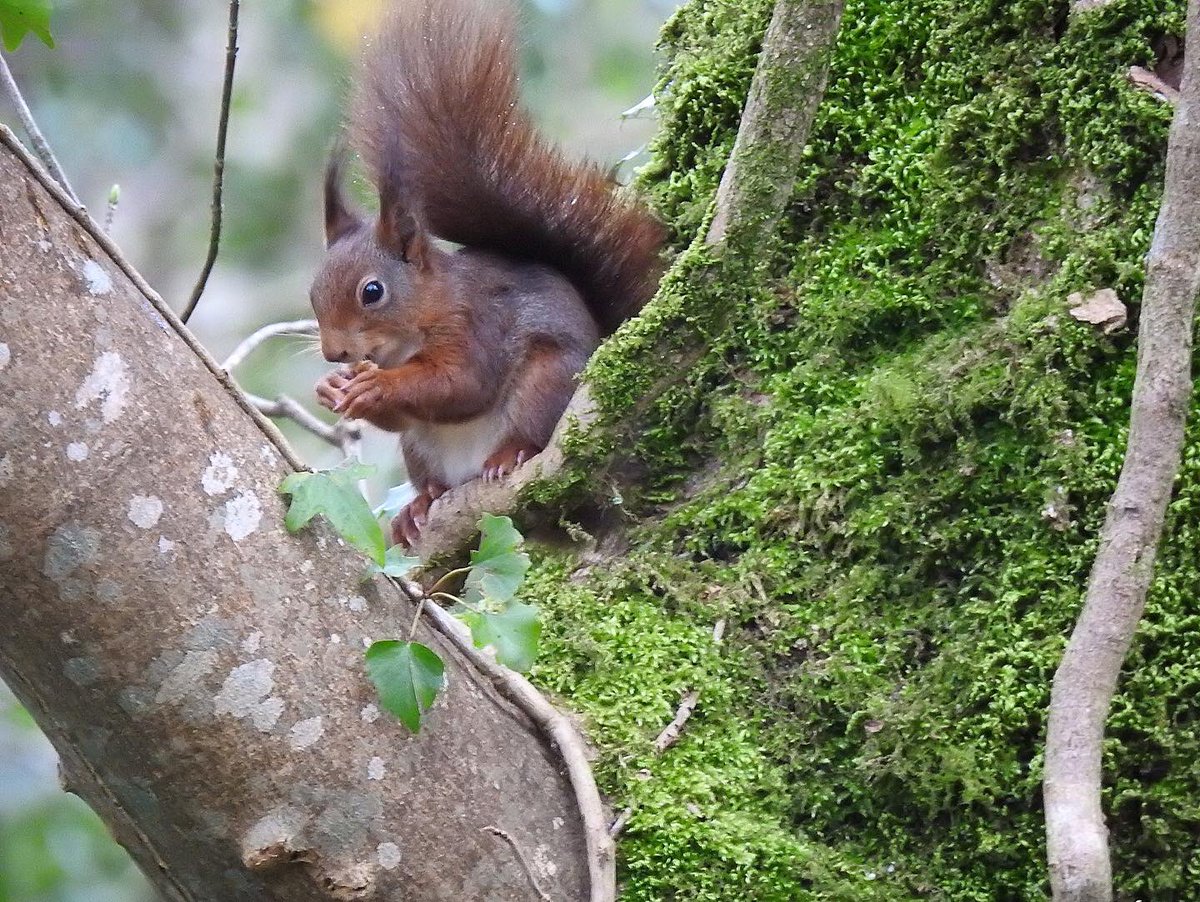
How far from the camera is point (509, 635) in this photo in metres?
1.29

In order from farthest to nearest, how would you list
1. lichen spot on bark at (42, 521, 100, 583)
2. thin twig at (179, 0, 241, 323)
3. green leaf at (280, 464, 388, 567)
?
thin twig at (179, 0, 241, 323), green leaf at (280, 464, 388, 567), lichen spot on bark at (42, 521, 100, 583)

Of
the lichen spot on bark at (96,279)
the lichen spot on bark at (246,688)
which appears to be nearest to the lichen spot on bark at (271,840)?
the lichen spot on bark at (246,688)

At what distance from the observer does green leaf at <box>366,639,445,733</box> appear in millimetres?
1201

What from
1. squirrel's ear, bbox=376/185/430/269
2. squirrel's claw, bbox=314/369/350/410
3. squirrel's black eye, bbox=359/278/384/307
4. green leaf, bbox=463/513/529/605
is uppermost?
squirrel's ear, bbox=376/185/430/269

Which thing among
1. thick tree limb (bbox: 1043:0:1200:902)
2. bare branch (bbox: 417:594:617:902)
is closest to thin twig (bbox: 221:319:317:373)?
bare branch (bbox: 417:594:617:902)

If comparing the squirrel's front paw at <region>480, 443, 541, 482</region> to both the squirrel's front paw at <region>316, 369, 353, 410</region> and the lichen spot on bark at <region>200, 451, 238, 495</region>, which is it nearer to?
the squirrel's front paw at <region>316, 369, 353, 410</region>

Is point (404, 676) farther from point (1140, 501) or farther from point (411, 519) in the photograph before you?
point (411, 519)

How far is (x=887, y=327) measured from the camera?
5.84 ft

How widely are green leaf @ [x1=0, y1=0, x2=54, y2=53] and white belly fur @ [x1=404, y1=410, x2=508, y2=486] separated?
1.21 meters

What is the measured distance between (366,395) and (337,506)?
1239 millimetres

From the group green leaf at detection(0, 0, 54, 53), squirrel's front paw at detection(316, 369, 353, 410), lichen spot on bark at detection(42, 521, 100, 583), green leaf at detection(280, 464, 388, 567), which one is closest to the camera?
lichen spot on bark at detection(42, 521, 100, 583)

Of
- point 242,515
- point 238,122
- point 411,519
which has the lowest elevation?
point 242,515

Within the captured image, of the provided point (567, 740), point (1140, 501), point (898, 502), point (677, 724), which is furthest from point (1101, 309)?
point (567, 740)

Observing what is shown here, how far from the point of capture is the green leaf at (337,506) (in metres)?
1.20
